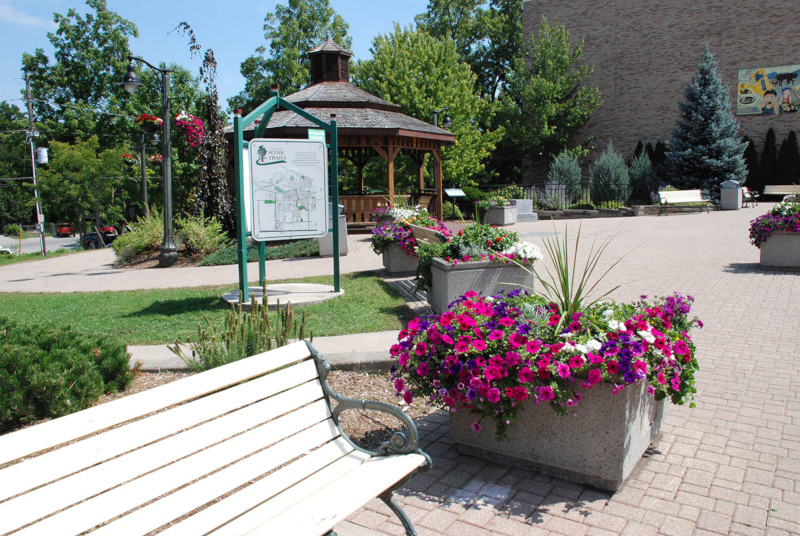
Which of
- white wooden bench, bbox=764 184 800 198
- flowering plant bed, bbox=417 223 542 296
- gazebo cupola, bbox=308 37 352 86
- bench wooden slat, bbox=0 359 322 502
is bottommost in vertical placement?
bench wooden slat, bbox=0 359 322 502

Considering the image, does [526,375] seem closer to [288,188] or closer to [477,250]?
[477,250]

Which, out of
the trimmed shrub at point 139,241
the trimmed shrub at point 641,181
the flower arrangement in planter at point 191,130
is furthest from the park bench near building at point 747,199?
the trimmed shrub at point 139,241

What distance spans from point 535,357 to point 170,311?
5704 mm

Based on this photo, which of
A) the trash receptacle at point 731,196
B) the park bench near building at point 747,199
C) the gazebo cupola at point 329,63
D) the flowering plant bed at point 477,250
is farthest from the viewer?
the park bench near building at point 747,199

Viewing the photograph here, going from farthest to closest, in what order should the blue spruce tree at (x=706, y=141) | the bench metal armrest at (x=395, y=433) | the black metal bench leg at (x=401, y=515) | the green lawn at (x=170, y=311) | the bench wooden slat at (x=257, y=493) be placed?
the blue spruce tree at (x=706, y=141), the green lawn at (x=170, y=311), the bench metal armrest at (x=395, y=433), the black metal bench leg at (x=401, y=515), the bench wooden slat at (x=257, y=493)

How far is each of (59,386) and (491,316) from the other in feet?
9.17

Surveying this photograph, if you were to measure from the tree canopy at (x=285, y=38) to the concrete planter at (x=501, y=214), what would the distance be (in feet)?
84.5

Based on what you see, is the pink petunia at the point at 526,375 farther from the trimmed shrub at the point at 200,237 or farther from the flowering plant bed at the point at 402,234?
the trimmed shrub at the point at 200,237

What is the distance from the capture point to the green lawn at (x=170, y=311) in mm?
6430

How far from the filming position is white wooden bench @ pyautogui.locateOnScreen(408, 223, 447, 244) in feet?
25.6

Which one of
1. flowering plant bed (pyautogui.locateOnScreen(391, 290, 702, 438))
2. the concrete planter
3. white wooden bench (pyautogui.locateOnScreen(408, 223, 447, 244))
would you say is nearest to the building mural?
the concrete planter

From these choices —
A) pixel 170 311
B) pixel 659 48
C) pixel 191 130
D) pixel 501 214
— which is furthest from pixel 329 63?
pixel 659 48

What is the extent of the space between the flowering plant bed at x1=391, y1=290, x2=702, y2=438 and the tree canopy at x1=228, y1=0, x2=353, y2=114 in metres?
42.0

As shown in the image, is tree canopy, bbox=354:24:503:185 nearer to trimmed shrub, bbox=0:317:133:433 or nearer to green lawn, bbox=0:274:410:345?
green lawn, bbox=0:274:410:345
